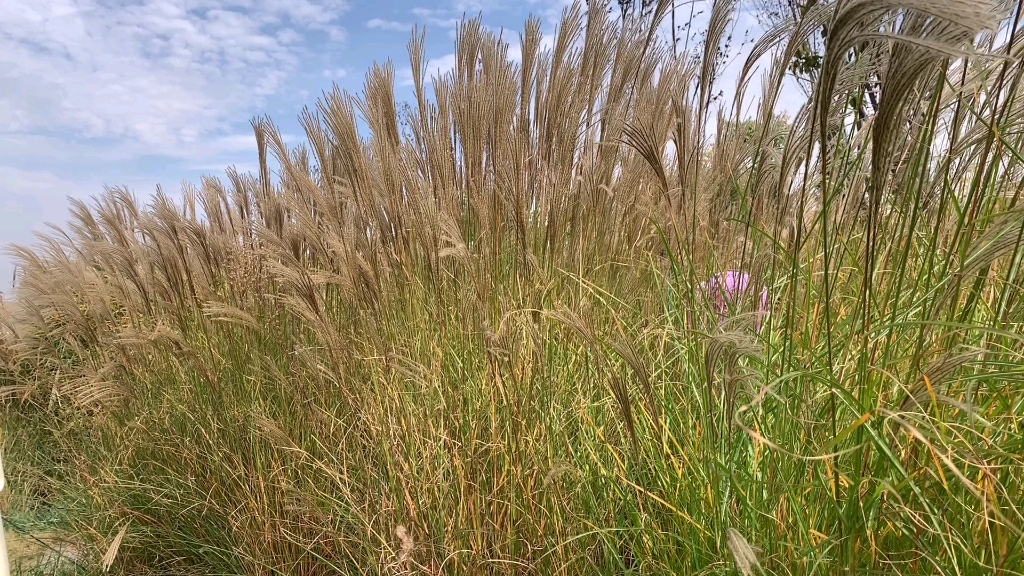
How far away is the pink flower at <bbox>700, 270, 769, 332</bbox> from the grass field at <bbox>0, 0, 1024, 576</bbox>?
36 millimetres

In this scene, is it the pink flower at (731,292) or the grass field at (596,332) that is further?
the pink flower at (731,292)

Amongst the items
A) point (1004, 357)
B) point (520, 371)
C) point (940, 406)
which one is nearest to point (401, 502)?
point (520, 371)

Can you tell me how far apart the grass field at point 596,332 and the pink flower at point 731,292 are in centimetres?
4

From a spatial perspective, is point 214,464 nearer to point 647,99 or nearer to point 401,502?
point 401,502

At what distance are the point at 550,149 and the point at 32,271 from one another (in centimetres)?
342

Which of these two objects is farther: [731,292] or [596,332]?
[731,292]

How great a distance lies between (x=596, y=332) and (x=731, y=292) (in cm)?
45

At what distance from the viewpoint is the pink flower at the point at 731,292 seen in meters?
1.74

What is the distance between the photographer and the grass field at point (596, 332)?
1.18 meters

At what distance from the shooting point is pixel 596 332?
187 cm

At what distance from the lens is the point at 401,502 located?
2021 millimetres

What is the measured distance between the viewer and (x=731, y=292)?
1.98 m

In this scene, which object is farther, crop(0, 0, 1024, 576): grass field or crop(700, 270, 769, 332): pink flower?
crop(700, 270, 769, 332): pink flower

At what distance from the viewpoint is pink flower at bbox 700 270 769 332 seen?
1.74m
